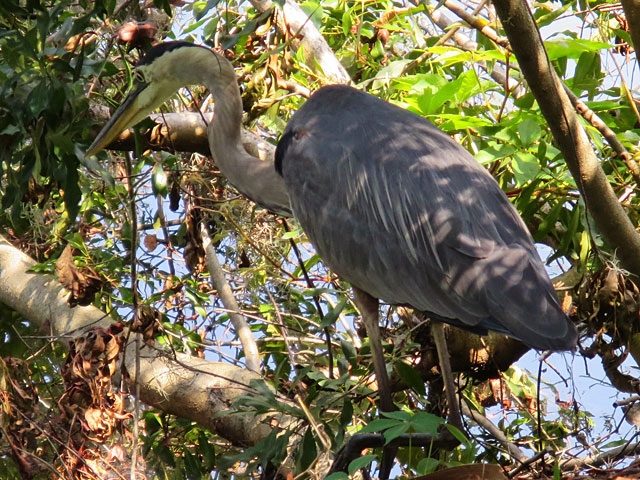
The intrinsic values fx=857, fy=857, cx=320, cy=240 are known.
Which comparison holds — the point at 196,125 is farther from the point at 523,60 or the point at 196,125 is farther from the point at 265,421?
the point at 523,60

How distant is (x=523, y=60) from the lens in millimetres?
2039

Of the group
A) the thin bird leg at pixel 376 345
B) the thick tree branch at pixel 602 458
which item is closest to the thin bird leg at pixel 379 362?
the thin bird leg at pixel 376 345

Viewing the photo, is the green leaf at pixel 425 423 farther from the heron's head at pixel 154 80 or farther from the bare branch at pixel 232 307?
the heron's head at pixel 154 80

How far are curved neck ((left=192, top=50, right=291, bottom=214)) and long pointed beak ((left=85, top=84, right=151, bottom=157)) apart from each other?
0.31m

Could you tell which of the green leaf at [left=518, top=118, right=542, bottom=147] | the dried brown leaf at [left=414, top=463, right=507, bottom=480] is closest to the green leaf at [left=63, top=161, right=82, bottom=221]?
the dried brown leaf at [left=414, top=463, right=507, bottom=480]

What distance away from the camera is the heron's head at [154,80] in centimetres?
311

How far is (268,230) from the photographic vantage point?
155 inches

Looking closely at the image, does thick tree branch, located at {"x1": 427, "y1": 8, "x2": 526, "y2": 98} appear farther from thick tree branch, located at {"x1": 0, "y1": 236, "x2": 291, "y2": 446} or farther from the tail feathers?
thick tree branch, located at {"x1": 0, "y1": 236, "x2": 291, "y2": 446}

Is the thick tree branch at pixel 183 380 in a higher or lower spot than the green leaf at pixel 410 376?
lower

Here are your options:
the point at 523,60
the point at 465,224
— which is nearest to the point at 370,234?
the point at 465,224

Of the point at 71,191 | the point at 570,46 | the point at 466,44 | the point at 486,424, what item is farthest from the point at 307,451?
the point at 466,44

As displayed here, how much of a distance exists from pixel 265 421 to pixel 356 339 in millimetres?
805

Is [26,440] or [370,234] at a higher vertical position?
[370,234]

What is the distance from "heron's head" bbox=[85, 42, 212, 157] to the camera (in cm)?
311
